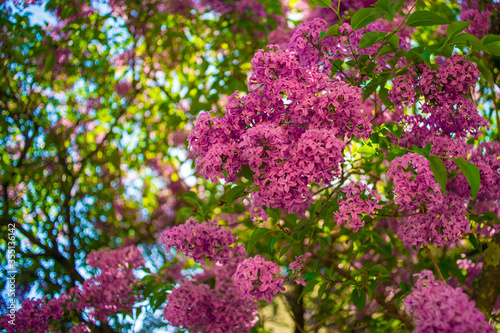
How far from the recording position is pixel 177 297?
5.82 ft

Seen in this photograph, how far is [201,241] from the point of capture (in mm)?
1563

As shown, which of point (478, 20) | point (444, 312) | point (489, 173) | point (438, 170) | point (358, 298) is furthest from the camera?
point (478, 20)

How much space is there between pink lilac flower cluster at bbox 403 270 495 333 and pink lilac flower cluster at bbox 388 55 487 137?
69 centimetres

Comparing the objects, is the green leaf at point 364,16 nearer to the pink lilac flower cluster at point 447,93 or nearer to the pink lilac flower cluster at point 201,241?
the pink lilac flower cluster at point 447,93

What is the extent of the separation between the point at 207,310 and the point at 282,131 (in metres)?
1.09

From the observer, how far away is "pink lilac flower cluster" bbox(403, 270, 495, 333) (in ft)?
2.97

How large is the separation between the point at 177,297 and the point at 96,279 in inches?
22.1

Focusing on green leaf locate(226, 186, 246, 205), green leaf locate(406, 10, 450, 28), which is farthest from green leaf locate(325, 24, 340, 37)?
green leaf locate(226, 186, 246, 205)

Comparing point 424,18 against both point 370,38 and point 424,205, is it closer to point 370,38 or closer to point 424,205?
point 370,38

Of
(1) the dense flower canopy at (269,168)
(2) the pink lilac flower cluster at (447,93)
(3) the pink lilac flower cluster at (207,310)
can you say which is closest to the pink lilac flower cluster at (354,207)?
(1) the dense flower canopy at (269,168)

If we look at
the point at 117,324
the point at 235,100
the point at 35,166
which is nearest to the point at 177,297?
the point at 117,324

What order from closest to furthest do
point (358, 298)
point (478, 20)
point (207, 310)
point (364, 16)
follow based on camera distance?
point (364, 16) < point (358, 298) < point (207, 310) < point (478, 20)

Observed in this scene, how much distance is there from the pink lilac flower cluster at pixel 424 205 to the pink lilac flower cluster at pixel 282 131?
0.18 m

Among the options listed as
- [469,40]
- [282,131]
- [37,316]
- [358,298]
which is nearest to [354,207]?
[282,131]
